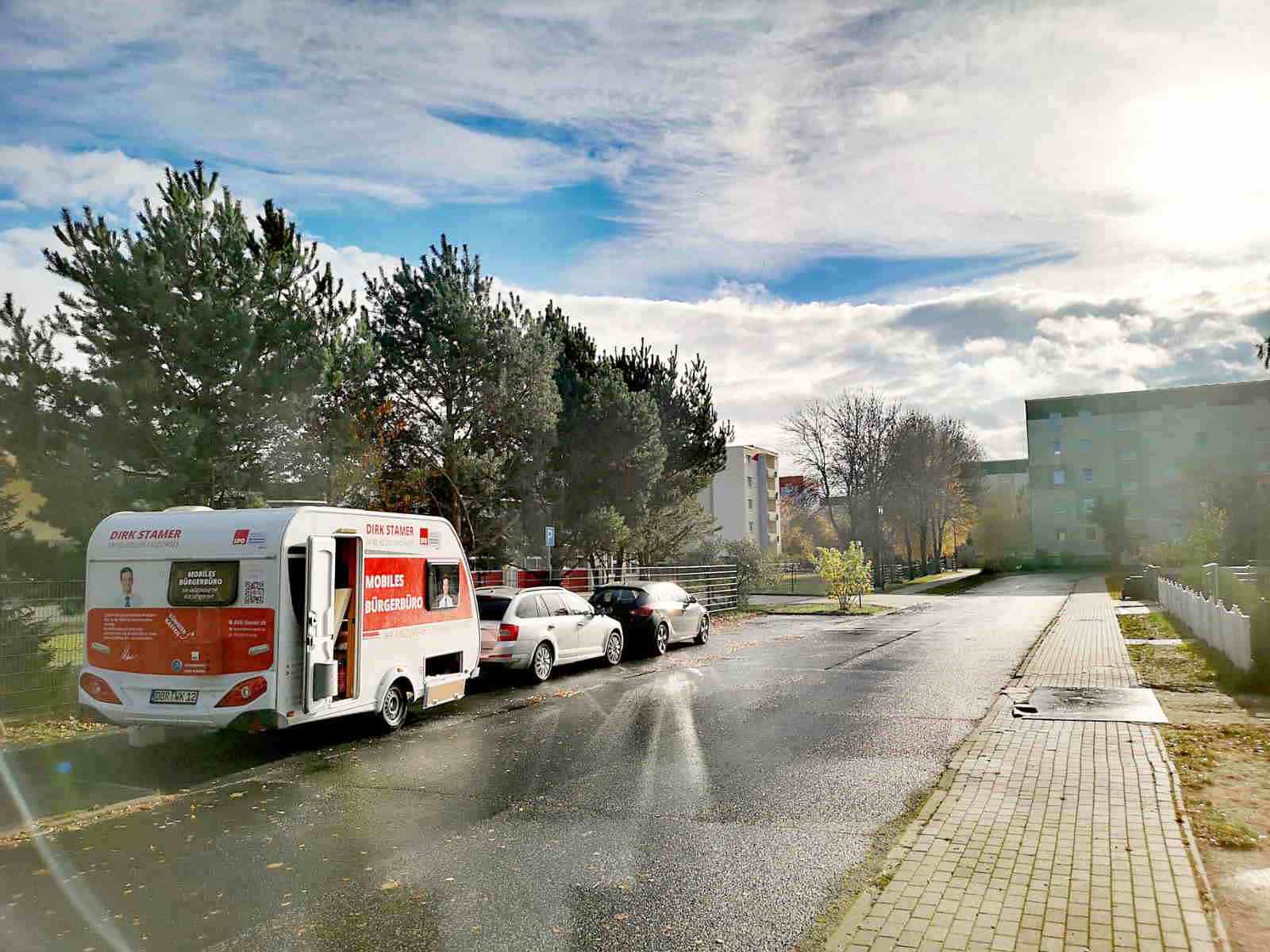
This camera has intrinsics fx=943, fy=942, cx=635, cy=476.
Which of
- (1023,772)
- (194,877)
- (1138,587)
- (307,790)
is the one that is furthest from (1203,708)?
(1138,587)

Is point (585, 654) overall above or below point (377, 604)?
below

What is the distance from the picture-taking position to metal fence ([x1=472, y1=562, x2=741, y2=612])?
24719mm

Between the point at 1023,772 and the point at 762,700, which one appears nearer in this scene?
the point at 1023,772

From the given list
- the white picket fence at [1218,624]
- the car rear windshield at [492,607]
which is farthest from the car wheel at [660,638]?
the white picket fence at [1218,624]

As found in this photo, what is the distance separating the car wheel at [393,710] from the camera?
36.0ft

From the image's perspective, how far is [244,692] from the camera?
9.27 meters

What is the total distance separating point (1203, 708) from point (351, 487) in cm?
1556

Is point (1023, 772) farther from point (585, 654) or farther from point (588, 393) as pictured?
point (588, 393)

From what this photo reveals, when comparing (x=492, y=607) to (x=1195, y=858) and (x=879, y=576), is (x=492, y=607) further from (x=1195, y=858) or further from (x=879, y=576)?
(x=879, y=576)

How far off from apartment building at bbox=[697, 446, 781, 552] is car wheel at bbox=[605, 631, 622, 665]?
7777 centimetres

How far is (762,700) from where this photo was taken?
13.0 metres

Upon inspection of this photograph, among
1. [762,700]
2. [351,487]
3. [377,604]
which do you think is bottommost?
[762,700]

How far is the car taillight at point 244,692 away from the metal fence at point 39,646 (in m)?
3.63

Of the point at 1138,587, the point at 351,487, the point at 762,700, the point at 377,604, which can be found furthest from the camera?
the point at 1138,587
